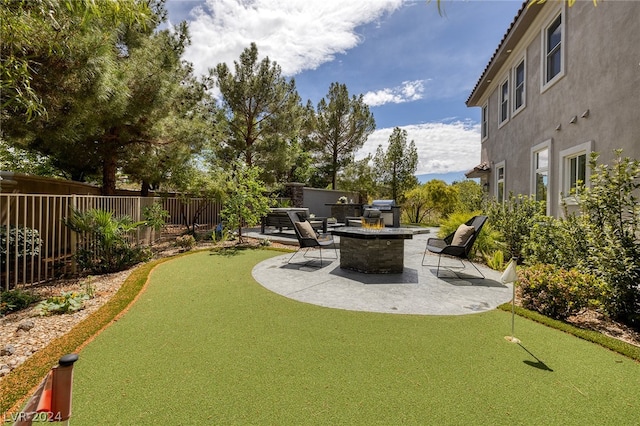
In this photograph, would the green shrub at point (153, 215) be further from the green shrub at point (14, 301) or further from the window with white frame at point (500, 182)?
the window with white frame at point (500, 182)

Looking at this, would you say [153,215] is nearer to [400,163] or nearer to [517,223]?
[517,223]

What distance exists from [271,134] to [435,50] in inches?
396

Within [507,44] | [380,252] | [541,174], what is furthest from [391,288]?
[507,44]

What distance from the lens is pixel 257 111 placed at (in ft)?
56.4

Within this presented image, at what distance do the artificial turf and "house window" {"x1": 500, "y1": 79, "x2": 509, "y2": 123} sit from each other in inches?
343

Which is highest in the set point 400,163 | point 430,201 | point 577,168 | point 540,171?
point 400,163

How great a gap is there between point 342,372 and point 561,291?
309 cm

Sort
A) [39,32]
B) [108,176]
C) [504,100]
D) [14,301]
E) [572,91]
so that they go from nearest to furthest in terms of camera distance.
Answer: [39,32] → [14,301] → [572,91] → [108,176] → [504,100]

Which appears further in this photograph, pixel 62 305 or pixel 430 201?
pixel 430 201

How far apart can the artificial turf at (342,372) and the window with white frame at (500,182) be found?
7762 millimetres

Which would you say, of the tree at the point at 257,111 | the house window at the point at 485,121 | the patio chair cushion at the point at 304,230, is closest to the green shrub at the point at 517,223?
the patio chair cushion at the point at 304,230

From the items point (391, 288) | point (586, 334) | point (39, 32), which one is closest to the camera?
point (586, 334)

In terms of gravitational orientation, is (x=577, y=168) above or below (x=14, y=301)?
above

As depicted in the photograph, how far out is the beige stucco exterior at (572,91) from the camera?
4625 millimetres
